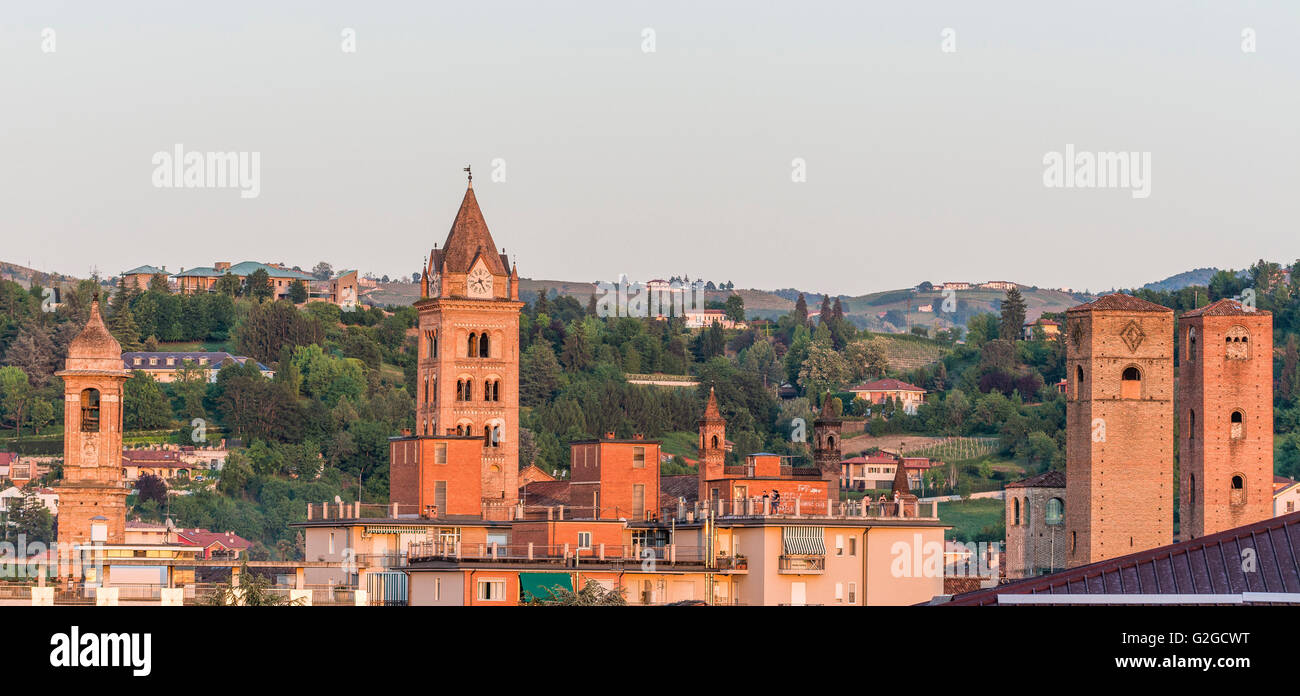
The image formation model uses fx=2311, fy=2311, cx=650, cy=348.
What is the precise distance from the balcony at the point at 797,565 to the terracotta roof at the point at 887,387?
128m

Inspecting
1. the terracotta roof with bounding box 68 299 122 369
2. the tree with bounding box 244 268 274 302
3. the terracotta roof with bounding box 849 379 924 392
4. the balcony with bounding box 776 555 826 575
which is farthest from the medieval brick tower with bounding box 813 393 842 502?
the tree with bounding box 244 268 274 302

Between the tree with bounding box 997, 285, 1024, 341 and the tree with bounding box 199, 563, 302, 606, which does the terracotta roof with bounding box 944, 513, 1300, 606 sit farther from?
the tree with bounding box 997, 285, 1024, 341

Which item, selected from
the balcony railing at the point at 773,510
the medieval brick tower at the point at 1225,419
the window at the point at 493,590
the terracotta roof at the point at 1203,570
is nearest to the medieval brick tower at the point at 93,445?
the balcony railing at the point at 773,510

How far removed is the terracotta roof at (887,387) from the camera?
175625mm

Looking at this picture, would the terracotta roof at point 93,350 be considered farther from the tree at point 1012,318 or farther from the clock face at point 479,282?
the tree at point 1012,318

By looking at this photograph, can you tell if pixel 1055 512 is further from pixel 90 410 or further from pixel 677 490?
pixel 90 410

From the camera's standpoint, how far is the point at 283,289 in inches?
7849

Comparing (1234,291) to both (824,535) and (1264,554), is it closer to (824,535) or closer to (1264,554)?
(824,535)

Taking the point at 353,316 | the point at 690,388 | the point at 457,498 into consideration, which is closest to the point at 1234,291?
the point at 690,388

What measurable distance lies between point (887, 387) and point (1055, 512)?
88.2m

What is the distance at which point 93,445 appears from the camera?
6462 centimetres

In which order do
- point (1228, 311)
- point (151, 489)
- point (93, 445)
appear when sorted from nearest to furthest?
1. point (93, 445)
2. point (1228, 311)
3. point (151, 489)

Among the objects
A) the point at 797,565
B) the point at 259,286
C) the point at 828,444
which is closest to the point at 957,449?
the point at 828,444
